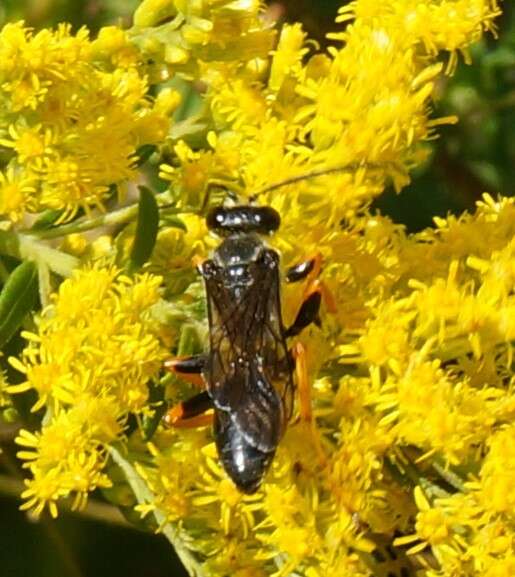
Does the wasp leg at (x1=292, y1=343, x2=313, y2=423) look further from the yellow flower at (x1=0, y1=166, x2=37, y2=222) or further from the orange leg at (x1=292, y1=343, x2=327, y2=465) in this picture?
the yellow flower at (x1=0, y1=166, x2=37, y2=222)

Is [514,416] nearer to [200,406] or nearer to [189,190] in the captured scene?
[200,406]

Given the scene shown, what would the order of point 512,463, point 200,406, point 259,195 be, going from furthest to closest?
1. point 259,195
2. point 200,406
3. point 512,463

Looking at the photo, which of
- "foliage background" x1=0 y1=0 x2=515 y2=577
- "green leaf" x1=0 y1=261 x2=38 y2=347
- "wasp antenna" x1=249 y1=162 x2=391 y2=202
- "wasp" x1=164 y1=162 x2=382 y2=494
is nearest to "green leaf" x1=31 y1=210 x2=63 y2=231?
"green leaf" x1=0 y1=261 x2=38 y2=347

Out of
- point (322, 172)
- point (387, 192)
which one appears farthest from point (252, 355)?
point (387, 192)

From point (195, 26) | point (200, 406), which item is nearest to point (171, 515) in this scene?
point (200, 406)

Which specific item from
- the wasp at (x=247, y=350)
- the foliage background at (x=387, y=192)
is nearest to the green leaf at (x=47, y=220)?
the wasp at (x=247, y=350)
